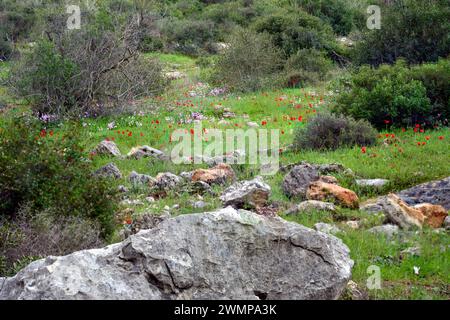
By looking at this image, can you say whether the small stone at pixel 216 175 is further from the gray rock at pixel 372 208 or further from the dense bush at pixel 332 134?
the dense bush at pixel 332 134

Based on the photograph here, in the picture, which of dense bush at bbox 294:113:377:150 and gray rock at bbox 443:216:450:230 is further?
dense bush at bbox 294:113:377:150

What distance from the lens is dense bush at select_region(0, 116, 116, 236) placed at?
5.71 meters

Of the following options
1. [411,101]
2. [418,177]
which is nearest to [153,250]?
[418,177]

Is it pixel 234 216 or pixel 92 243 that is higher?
pixel 234 216

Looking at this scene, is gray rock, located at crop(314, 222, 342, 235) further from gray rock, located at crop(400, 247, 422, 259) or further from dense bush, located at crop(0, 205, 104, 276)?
dense bush, located at crop(0, 205, 104, 276)

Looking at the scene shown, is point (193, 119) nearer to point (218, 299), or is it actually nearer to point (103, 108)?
point (103, 108)

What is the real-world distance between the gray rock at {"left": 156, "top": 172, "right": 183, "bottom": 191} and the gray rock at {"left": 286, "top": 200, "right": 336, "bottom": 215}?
6.62 feet

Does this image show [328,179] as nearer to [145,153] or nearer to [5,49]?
[145,153]

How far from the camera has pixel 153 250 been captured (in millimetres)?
3771

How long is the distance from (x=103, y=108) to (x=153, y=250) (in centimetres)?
1065

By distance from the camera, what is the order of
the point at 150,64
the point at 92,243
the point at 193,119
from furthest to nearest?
the point at 150,64 → the point at 193,119 → the point at 92,243

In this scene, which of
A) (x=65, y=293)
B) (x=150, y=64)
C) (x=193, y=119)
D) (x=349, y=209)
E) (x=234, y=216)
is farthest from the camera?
(x=150, y=64)

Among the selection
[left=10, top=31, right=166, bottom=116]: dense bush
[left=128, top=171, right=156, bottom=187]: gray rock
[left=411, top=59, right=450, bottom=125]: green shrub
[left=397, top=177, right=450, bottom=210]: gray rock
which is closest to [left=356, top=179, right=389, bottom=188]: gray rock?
[left=397, top=177, right=450, bottom=210]: gray rock

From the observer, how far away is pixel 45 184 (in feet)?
19.1
